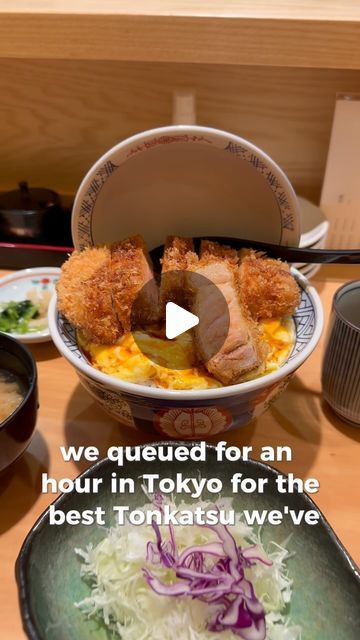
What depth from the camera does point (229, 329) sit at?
0.75m

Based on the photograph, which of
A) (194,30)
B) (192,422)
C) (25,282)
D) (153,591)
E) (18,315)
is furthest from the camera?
(25,282)

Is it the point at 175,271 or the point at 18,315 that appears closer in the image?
the point at 175,271

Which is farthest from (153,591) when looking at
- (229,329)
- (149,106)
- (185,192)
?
(149,106)

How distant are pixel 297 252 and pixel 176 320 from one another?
0.77 ft

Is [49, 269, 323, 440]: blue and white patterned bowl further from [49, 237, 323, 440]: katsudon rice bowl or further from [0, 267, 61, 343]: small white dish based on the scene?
[0, 267, 61, 343]: small white dish

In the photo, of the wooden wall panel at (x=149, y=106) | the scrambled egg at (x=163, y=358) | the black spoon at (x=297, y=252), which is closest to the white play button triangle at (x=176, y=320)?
the scrambled egg at (x=163, y=358)

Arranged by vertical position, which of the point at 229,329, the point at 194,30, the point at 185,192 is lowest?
the point at 229,329

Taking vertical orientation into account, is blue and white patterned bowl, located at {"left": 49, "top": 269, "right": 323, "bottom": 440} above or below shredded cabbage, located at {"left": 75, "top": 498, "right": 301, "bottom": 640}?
above

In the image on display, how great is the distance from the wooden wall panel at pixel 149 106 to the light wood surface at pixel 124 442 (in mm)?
608

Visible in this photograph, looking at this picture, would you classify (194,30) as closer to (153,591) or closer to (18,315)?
(18,315)

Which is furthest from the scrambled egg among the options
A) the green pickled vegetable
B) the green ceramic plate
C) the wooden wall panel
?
the wooden wall panel

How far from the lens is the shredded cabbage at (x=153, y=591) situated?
596 millimetres

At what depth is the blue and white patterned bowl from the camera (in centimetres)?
69

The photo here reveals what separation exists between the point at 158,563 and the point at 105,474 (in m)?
0.14
